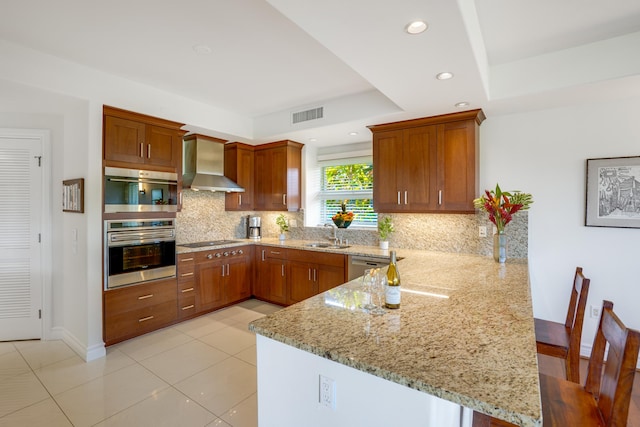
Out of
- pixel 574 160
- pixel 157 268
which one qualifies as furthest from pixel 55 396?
pixel 574 160

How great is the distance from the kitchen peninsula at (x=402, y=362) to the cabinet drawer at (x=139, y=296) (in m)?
2.48

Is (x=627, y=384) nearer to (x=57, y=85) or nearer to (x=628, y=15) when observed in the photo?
(x=628, y=15)

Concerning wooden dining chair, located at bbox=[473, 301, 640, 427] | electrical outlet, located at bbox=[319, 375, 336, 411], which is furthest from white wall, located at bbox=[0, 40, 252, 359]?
wooden dining chair, located at bbox=[473, 301, 640, 427]

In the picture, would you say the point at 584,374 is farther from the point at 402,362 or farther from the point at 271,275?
the point at 271,275

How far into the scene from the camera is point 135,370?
2715 mm

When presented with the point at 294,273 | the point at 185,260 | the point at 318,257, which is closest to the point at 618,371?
the point at 318,257

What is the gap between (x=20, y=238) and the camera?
11.2ft

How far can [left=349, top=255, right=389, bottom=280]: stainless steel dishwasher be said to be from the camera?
3463 mm

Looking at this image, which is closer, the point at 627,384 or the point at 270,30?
the point at 627,384

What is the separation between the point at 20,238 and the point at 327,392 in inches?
162

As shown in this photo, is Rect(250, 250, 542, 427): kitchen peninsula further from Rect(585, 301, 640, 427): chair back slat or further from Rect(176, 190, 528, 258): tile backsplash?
Rect(176, 190, 528, 258): tile backsplash

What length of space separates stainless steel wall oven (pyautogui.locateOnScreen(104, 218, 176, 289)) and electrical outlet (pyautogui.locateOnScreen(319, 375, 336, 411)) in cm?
281

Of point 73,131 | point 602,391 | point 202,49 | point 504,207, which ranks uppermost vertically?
point 202,49

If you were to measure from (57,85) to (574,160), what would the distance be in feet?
16.3
